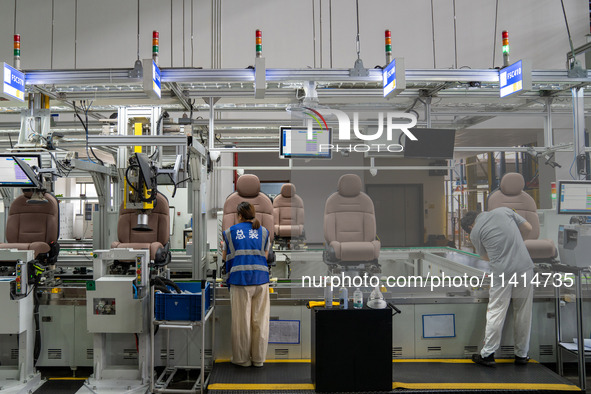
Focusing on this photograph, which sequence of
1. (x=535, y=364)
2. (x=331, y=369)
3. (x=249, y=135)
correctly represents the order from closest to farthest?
(x=331, y=369), (x=535, y=364), (x=249, y=135)

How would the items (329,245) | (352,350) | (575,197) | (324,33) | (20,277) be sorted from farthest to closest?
(324,33) < (329,245) < (575,197) < (20,277) < (352,350)

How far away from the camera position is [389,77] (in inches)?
156

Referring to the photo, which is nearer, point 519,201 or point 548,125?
point 519,201

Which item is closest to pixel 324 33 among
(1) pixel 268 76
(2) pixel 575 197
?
(1) pixel 268 76

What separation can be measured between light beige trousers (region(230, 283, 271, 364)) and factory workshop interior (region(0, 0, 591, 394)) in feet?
0.06

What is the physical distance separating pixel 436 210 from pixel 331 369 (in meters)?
1.92

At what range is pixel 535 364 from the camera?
3.84 m

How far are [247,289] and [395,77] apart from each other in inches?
93.3

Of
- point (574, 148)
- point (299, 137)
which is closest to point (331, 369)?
point (299, 137)

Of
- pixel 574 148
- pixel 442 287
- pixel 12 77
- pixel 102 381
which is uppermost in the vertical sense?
pixel 12 77

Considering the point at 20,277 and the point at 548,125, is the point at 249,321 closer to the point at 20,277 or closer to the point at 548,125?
the point at 20,277

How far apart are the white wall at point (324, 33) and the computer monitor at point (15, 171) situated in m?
3.72

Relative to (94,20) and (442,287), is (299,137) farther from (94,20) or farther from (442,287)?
(94,20)

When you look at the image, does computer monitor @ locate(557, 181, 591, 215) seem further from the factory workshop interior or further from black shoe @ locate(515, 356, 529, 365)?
black shoe @ locate(515, 356, 529, 365)
